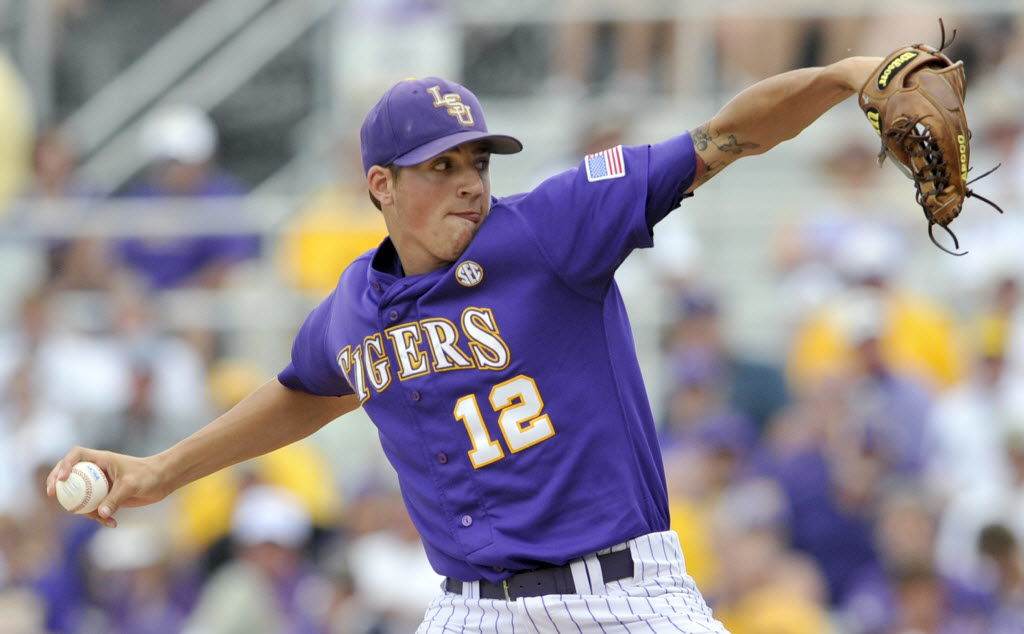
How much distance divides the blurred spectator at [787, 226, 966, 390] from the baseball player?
15.3 feet

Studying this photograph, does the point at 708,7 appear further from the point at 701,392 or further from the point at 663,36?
the point at 701,392

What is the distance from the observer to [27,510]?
31.8 ft

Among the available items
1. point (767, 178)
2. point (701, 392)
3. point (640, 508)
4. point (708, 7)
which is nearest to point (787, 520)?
point (701, 392)

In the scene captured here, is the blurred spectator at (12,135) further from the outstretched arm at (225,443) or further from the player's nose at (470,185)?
the player's nose at (470,185)

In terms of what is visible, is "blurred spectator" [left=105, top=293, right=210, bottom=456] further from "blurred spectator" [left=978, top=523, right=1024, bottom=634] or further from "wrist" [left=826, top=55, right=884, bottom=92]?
"wrist" [left=826, top=55, right=884, bottom=92]

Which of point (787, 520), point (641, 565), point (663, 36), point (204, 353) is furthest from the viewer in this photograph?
point (663, 36)

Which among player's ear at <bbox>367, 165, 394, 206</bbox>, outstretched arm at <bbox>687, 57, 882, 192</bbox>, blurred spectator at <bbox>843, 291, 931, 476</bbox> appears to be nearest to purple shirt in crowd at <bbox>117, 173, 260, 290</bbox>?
blurred spectator at <bbox>843, 291, 931, 476</bbox>

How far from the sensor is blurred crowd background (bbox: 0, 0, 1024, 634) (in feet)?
27.3

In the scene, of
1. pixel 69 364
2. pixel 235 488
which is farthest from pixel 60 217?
pixel 235 488

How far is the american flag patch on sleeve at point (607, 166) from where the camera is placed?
416 centimetres

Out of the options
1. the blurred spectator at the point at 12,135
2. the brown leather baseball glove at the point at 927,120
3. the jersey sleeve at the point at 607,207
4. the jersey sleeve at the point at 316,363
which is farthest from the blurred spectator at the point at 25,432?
the brown leather baseball glove at the point at 927,120

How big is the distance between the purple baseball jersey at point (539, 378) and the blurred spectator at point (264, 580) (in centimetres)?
467

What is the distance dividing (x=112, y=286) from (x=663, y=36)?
3.78 m

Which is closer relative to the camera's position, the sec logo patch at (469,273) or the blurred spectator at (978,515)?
the sec logo patch at (469,273)
